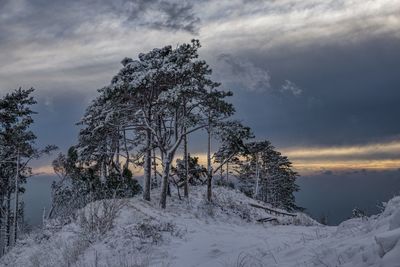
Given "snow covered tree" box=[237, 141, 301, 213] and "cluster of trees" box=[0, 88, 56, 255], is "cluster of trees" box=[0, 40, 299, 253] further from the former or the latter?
"snow covered tree" box=[237, 141, 301, 213]

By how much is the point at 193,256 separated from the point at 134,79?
61.5 feet

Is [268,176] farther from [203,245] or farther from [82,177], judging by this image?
[203,245]

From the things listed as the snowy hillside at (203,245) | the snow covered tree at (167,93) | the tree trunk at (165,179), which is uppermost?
the snow covered tree at (167,93)

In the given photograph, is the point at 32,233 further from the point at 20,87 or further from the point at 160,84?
the point at 20,87

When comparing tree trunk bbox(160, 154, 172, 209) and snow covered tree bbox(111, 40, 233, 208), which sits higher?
snow covered tree bbox(111, 40, 233, 208)

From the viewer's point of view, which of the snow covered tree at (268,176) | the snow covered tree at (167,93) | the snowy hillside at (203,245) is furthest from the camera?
the snow covered tree at (268,176)

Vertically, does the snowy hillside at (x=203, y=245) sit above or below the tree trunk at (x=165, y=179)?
below

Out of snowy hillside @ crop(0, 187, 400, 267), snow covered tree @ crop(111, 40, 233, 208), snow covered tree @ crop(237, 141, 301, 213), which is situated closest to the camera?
snowy hillside @ crop(0, 187, 400, 267)

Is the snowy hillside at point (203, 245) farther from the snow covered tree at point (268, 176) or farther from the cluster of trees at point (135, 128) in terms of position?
the snow covered tree at point (268, 176)

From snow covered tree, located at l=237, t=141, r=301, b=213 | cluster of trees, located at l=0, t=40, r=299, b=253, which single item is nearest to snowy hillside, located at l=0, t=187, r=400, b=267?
cluster of trees, located at l=0, t=40, r=299, b=253

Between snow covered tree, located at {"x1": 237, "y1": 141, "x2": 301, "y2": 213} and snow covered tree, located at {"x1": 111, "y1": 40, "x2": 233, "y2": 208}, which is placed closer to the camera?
snow covered tree, located at {"x1": 111, "y1": 40, "x2": 233, "y2": 208}

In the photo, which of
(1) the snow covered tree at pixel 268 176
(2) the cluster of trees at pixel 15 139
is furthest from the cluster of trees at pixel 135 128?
(1) the snow covered tree at pixel 268 176

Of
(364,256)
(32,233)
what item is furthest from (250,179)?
(364,256)

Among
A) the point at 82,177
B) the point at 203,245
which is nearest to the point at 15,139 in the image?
the point at 82,177
